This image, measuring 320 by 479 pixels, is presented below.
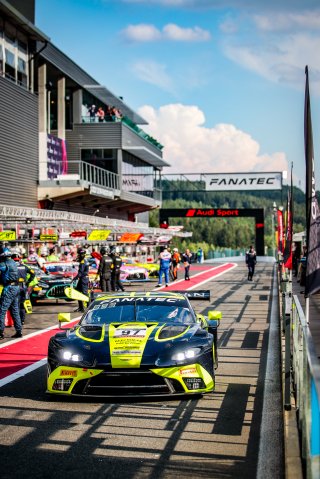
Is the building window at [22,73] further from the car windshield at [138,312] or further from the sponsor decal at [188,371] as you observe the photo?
the sponsor decal at [188,371]

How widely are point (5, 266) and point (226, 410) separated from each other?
7452mm

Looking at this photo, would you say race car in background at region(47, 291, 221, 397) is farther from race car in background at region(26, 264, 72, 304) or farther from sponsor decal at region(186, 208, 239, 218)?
sponsor decal at region(186, 208, 239, 218)

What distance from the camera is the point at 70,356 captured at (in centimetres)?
863

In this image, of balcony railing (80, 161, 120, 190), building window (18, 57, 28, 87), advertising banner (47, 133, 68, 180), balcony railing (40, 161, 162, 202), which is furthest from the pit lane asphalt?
balcony railing (80, 161, 120, 190)

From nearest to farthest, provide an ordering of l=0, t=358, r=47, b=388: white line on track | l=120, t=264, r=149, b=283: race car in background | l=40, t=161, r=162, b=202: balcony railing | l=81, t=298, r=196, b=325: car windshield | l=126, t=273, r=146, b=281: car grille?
l=81, t=298, r=196, b=325: car windshield
l=0, t=358, r=47, b=388: white line on track
l=120, t=264, r=149, b=283: race car in background
l=126, t=273, r=146, b=281: car grille
l=40, t=161, r=162, b=202: balcony railing

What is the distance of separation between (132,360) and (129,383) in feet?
0.80

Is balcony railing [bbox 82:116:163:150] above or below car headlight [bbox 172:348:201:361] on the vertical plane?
above

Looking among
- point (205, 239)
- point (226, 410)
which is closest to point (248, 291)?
point (226, 410)

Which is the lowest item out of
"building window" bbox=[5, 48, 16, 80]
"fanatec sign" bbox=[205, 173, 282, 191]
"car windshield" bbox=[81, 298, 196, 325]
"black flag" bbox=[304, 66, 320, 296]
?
"car windshield" bbox=[81, 298, 196, 325]

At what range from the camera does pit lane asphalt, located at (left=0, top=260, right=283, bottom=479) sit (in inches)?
238

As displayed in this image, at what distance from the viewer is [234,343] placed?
14.0 metres

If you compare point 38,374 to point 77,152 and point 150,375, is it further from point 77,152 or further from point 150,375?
point 77,152

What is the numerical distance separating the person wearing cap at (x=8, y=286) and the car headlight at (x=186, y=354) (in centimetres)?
662

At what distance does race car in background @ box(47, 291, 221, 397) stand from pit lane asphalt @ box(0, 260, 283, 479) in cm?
21
